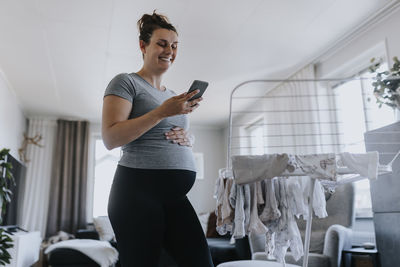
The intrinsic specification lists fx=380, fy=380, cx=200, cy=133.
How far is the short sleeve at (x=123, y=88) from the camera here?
1.00 metres

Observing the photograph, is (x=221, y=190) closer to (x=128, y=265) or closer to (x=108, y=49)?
(x=128, y=265)

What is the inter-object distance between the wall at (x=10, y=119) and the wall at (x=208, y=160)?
2.77m

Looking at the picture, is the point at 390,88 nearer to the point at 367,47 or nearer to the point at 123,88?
the point at 367,47

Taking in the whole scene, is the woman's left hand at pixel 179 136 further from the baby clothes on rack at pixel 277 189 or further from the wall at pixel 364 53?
the wall at pixel 364 53

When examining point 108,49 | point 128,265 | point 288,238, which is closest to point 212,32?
point 108,49

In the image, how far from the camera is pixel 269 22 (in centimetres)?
330

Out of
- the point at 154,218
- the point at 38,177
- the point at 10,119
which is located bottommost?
the point at 154,218

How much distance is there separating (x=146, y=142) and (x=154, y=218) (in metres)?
0.20

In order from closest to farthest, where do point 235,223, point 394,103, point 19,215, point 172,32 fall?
point 172,32, point 235,223, point 394,103, point 19,215

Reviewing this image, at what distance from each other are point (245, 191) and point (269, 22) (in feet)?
6.87

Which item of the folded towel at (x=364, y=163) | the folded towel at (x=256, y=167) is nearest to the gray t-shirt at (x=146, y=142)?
the folded towel at (x=256, y=167)

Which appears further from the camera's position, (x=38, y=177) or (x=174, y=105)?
(x=38, y=177)

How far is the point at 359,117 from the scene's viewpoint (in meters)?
3.63

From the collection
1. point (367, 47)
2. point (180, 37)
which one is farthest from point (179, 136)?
point (367, 47)
